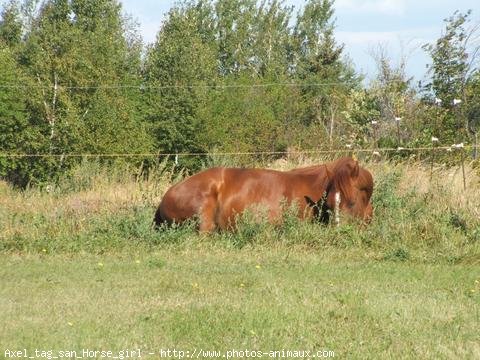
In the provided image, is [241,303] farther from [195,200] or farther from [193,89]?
[193,89]

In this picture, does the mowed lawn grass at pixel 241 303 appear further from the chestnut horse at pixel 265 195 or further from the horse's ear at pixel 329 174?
the horse's ear at pixel 329 174

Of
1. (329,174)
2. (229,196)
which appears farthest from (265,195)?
(329,174)

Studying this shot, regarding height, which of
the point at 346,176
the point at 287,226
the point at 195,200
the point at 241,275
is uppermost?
the point at 346,176

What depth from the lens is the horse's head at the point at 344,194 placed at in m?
10.3

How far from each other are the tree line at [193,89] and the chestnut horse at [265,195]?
8.81m

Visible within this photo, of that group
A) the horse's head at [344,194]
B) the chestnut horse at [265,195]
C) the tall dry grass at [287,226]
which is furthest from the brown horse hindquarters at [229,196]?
the tall dry grass at [287,226]

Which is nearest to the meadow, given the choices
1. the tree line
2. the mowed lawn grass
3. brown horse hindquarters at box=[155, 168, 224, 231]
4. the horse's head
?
the mowed lawn grass

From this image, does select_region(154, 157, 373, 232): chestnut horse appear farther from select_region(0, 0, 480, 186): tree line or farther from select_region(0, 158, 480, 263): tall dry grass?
select_region(0, 0, 480, 186): tree line

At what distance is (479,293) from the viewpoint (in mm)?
7008

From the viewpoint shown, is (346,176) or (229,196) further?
(229,196)

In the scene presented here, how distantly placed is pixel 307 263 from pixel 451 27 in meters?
14.2

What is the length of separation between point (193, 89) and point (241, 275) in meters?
34.9

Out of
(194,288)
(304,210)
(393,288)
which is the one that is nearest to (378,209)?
(304,210)

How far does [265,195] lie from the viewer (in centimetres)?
1048
